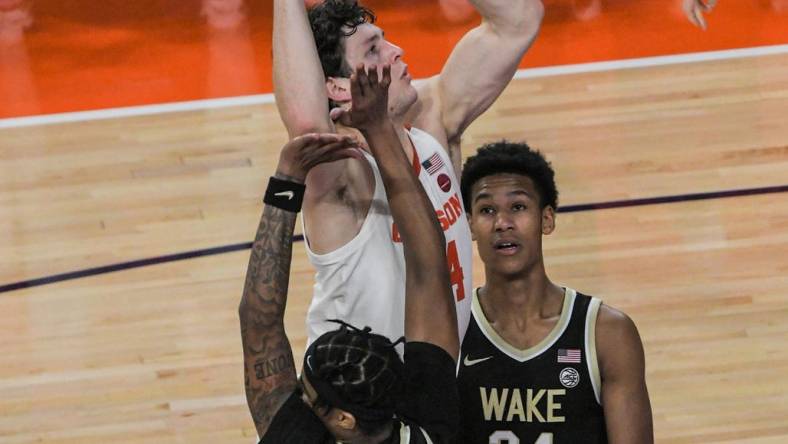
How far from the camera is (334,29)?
12.3ft

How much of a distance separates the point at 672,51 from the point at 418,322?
7181 mm

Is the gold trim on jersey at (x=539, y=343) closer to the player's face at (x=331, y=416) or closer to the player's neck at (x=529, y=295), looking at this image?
the player's neck at (x=529, y=295)

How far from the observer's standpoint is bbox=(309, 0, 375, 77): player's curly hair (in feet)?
12.2

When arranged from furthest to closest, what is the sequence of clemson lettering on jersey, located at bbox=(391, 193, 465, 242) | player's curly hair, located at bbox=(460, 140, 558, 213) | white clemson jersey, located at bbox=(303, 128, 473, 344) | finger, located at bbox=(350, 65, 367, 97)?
player's curly hair, located at bbox=(460, 140, 558, 213) → clemson lettering on jersey, located at bbox=(391, 193, 465, 242) → white clemson jersey, located at bbox=(303, 128, 473, 344) → finger, located at bbox=(350, 65, 367, 97)

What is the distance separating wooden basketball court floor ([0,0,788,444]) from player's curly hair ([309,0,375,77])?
248 centimetres

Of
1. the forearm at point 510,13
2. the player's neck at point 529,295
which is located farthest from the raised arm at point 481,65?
the player's neck at point 529,295

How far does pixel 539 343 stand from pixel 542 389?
14cm

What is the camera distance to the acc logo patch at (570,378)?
13.1 feet

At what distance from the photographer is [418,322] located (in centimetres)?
317

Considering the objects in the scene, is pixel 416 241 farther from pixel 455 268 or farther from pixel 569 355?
pixel 569 355

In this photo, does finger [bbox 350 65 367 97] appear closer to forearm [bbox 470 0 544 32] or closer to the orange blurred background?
forearm [bbox 470 0 544 32]

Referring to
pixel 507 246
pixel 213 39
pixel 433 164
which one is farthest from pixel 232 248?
pixel 433 164

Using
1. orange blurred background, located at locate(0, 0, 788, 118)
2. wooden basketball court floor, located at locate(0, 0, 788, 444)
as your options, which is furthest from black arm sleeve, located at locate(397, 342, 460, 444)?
orange blurred background, located at locate(0, 0, 788, 118)

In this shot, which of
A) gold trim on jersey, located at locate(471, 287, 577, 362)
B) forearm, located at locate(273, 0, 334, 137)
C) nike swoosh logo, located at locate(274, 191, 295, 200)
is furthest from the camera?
gold trim on jersey, located at locate(471, 287, 577, 362)
